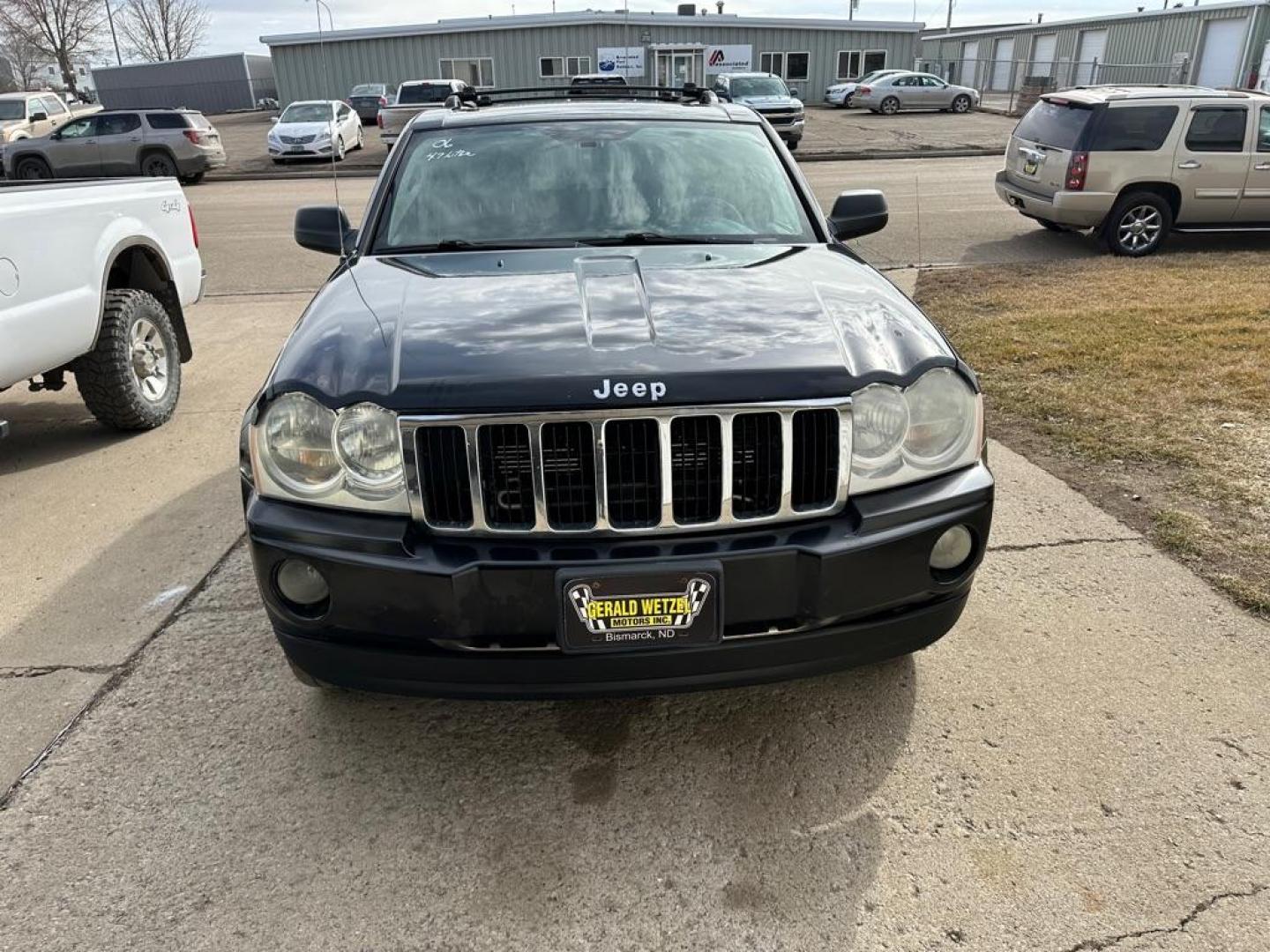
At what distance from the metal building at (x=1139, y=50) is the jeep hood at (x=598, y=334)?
36.9 m

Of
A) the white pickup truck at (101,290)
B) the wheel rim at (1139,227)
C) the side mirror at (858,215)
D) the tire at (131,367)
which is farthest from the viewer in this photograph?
the wheel rim at (1139,227)

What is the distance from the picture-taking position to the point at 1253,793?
2529 millimetres

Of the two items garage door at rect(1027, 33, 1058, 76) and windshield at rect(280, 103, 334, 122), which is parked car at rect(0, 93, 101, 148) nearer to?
windshield at rect(280, 103, 334, 122)

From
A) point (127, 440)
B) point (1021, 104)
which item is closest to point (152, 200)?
point (127, 440)

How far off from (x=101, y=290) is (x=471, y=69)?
136ft

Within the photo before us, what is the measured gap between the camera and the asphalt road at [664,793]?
220 cm

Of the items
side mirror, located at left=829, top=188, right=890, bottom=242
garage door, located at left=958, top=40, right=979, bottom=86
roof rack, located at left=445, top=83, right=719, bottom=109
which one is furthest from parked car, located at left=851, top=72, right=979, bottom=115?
side mirror, located at left=829, top=188, right=890, bottom=242

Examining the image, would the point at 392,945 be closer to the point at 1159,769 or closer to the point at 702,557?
the point at 702,557

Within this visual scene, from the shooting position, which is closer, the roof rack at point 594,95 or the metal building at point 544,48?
the roof rack at point 594,95

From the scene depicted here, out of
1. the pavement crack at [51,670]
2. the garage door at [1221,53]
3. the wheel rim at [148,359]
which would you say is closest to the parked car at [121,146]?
the wheel rim at [148,359]

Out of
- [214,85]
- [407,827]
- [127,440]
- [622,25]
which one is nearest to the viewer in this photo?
[407,827]

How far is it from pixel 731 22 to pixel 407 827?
1796 inches

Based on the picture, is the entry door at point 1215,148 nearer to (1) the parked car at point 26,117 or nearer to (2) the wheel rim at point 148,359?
(2) the wheel rim at point 148,359

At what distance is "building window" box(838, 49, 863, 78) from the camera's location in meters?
45.3
